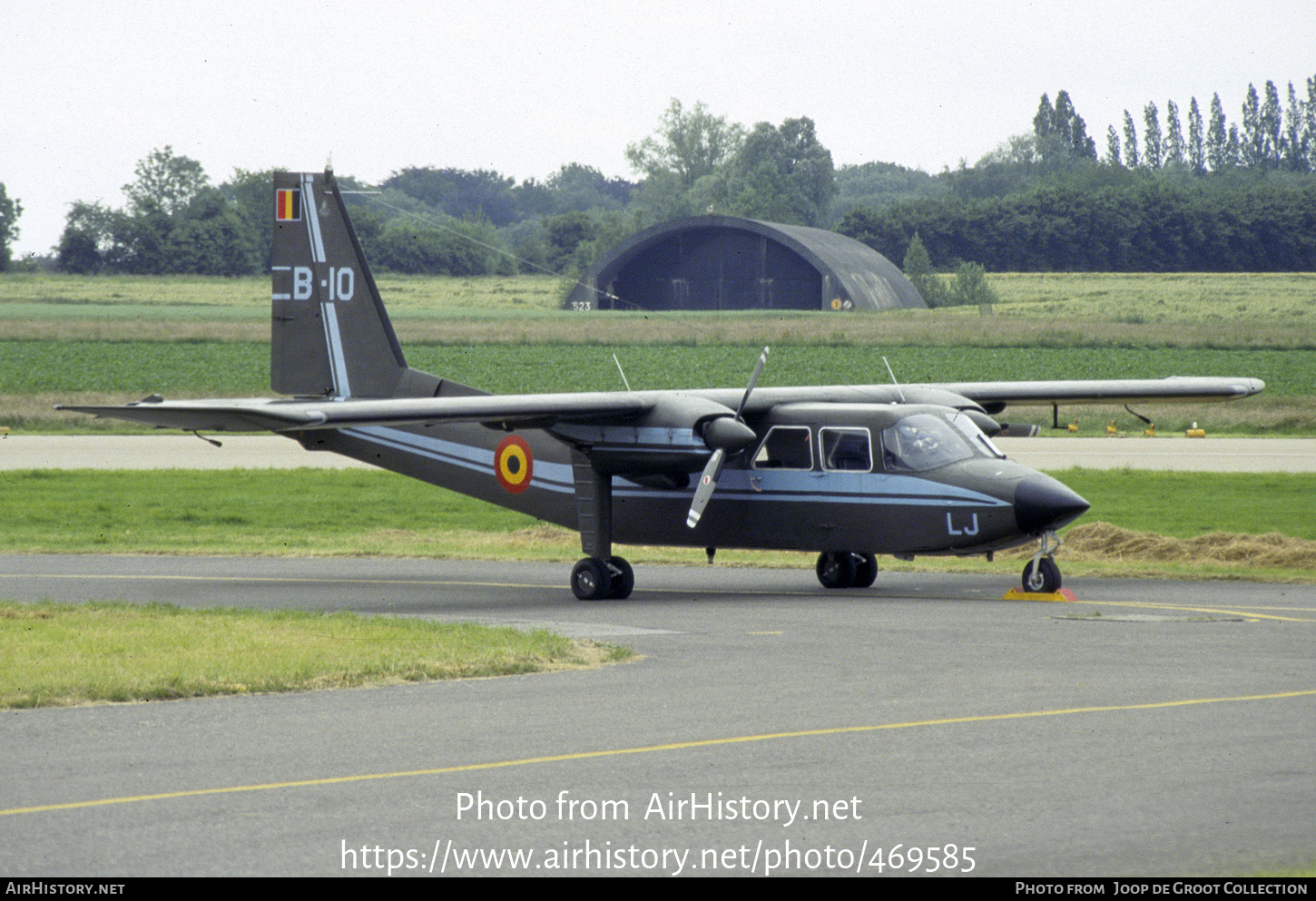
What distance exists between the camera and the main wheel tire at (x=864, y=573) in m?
22.4

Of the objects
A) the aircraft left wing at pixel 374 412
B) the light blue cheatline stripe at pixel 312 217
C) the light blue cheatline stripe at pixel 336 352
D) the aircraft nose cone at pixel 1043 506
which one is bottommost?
the aircraft nose cone at pixel 1043 506

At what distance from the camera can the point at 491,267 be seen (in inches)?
5000

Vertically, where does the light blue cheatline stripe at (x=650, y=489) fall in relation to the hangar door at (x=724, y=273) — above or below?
below

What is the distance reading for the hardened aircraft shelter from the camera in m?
91.4

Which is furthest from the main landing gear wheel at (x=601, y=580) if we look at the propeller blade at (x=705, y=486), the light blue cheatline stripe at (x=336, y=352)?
the light blue cheatline stripe at (x=336, y=352)

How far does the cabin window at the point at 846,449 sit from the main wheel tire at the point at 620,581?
3.20 meters

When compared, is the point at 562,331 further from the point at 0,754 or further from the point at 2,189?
the point at 0,754

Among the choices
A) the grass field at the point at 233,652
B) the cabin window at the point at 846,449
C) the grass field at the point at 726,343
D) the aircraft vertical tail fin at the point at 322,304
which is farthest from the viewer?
the grass field at the point at 726,343

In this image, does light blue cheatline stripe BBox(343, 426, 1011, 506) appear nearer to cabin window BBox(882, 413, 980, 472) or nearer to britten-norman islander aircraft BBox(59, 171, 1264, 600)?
britten-norman islander aircraft BBox(59, 171, 1264, 600)

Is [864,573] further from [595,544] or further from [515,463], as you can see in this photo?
[515,463]

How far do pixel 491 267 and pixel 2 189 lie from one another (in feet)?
125

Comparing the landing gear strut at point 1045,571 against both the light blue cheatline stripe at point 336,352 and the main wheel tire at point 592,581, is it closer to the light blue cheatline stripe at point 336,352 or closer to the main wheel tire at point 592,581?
the main wheel tire at point 592,581

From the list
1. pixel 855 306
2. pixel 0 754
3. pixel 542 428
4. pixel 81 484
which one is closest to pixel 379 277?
pixel 855 306

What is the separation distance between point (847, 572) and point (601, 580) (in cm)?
377
